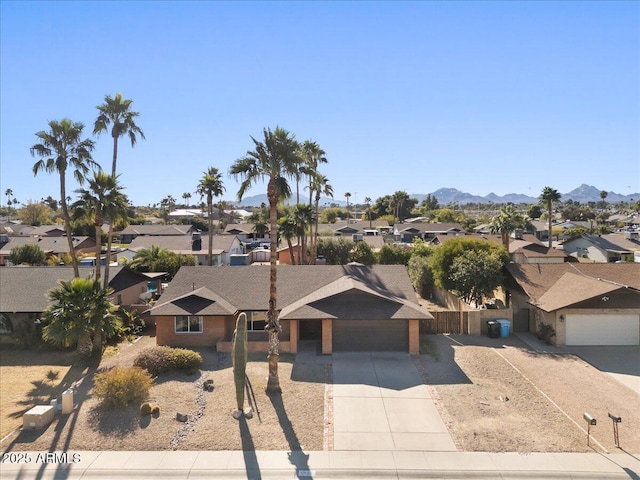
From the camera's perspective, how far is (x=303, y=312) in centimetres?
2367

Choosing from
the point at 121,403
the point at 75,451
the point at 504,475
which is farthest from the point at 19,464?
the point at 504,475

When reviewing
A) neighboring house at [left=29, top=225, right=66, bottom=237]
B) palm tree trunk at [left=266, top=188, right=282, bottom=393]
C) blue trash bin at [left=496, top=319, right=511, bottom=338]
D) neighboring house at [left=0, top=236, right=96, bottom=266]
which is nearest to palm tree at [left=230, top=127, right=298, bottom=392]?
palm tree trunk at [left=266, top=188, right=282, bottom=393]

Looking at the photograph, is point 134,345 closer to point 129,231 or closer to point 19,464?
point 19,464

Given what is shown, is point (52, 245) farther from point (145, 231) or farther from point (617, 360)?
point (617, 360)

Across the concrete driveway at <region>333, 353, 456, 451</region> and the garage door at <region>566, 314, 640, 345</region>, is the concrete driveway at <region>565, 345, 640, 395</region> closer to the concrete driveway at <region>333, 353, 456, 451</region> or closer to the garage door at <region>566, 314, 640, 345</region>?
the garage door at <region>566, 314, 640, 345</region>

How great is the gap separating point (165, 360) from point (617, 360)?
2230 centimetres

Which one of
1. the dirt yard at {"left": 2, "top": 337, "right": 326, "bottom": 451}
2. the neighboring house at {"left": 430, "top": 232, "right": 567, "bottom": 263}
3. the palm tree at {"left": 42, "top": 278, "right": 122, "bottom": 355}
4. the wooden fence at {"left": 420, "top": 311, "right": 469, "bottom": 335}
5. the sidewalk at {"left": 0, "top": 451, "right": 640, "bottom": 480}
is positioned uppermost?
the neighboring house at {"left": 430, "top": 232, "right": 567, "bottom": 263}

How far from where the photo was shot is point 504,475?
1262cm

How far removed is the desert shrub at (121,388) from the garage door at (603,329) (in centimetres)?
2209

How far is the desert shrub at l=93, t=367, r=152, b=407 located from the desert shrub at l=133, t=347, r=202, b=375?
9.01 ft

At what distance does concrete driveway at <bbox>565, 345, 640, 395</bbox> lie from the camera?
1978 centimetres

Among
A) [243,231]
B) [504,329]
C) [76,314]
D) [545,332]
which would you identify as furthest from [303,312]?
[243,231]

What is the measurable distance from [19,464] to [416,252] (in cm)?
3769

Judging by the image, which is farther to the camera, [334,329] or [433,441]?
[334,329]
